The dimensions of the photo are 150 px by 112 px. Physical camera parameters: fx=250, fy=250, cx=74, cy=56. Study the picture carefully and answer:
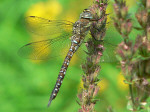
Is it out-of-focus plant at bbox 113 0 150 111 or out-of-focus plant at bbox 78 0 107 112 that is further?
out-of-focus plant at bbox 78 0 107 112

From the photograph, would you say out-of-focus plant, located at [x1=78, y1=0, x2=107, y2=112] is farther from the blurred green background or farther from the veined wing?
the blurred green background

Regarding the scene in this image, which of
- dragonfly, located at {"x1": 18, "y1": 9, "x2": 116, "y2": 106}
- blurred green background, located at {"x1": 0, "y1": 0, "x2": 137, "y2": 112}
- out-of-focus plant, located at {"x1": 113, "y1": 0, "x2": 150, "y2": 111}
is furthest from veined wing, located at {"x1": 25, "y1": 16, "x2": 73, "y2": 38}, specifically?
out-of-focus plant, located at {"x1": 113, "y1": 0, "x2": 150, "y2": 111}

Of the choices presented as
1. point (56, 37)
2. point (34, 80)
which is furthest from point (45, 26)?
point (34, 80)

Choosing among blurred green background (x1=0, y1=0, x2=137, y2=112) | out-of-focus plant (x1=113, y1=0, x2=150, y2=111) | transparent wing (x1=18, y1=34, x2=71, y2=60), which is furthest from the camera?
blurred green background (x1=0, y1=0, x2=137, y2=112)

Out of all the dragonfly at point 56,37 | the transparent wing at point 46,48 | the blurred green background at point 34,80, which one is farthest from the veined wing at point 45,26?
the blurred green background at point 34,80

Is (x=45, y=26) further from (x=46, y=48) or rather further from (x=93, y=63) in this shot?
(x=93, y=63)

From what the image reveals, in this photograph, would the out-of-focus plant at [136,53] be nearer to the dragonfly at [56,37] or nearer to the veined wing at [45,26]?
the dragonfly at [56,37]
